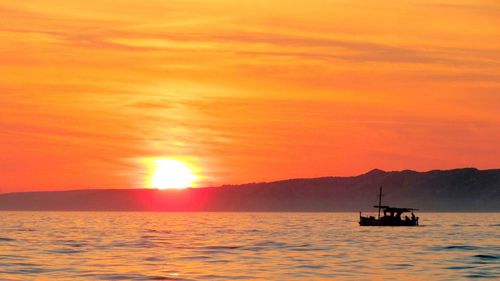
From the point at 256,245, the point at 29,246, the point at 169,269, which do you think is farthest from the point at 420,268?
the point at 29,246

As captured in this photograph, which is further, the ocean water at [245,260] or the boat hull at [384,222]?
the boat hull at [384,222]

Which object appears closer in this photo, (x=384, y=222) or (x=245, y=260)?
(x=245, y=260)

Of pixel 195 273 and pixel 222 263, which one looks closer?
pixel 195 273

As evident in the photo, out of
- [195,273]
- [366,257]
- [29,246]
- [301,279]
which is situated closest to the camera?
[301,279]

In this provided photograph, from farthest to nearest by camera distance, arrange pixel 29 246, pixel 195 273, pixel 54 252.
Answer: pixel 29 246 → pixel 54 252 → pixel 195 273

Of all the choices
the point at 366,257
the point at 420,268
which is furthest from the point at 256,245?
the point at 420,268

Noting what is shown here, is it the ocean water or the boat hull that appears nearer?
A: the ocean water

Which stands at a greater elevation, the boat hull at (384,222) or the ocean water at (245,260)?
the boat hull at (384,222)

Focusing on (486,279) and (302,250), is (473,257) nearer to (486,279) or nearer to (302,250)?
(302,250)

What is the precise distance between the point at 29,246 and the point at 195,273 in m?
39.8

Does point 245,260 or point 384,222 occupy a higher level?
point 384,222

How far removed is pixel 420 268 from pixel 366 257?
12.0 metres

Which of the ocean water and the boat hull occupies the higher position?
the boat hull

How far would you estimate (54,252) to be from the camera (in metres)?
96.3
